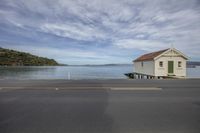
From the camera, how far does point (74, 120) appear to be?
5184 mm

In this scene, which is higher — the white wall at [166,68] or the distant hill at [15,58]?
the distant hill at [15,58]

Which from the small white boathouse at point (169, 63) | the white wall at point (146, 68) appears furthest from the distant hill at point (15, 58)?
the small white boathouse at point (169, 63)

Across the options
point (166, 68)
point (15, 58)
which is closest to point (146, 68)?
point (166, 68)

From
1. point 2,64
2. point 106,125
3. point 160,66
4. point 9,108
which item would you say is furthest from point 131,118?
point 2,64

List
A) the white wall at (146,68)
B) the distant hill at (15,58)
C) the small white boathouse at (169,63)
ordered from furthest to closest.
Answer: the distant hill at (15,58) < the white wall at (146,68) < the small white boathouse at (169,63)

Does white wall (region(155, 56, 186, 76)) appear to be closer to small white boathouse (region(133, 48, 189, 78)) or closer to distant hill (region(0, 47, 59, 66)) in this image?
small white boathouse (region(133, 48, 189, 78))

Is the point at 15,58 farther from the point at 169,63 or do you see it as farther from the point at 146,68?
the point at 169,63

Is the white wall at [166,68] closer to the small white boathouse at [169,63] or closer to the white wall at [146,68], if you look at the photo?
the small white boathouse at [169,63]

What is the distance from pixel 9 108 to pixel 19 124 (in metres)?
2.07

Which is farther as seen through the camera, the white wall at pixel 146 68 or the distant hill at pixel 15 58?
the distant hill at pixel 15 58

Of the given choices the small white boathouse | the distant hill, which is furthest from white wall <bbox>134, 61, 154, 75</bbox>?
the distant hill

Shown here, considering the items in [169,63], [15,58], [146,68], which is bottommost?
[146,68]

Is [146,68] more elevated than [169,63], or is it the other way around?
[169,63]

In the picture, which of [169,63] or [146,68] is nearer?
[169,63]
